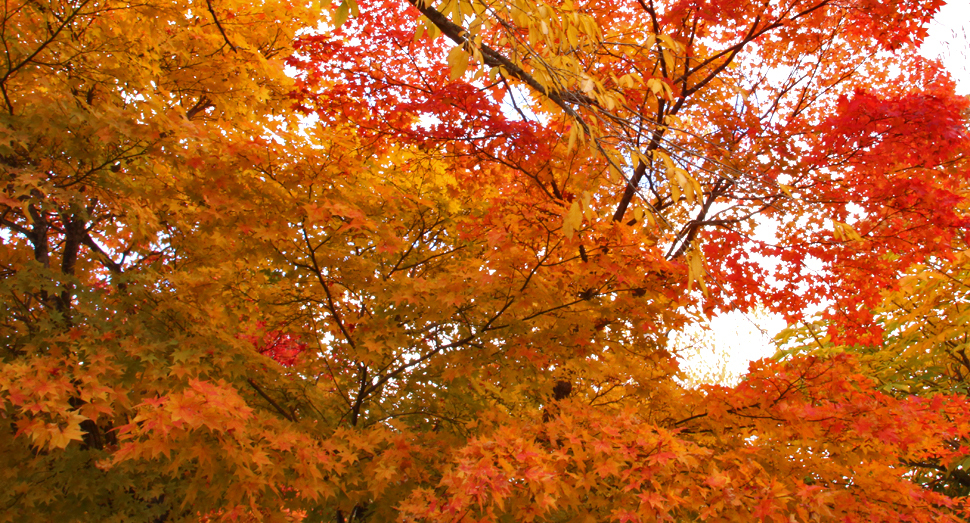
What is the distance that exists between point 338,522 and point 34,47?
4.11 m

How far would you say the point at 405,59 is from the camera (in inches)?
184

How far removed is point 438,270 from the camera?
17.3ft

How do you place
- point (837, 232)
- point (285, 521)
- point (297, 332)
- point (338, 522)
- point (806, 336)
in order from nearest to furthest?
point (837, 232), point (285, 521), point (338, 522), point (297, 332), point (806, 336)

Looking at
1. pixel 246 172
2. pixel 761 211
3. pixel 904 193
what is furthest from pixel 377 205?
pixel 904 193

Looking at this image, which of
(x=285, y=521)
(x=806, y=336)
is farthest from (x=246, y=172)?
(x=806, y=336)

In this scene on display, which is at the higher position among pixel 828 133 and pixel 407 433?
pixel 828 133

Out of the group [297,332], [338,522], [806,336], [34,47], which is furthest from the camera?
[806,336]

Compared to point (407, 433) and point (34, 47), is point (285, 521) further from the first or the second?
point (34, 47)

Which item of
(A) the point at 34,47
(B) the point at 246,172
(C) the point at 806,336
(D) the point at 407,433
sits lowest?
(D) the point at 407,433

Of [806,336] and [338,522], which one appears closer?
[338,522]

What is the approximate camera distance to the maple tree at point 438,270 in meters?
2.86

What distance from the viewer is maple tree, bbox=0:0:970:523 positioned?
286 centimetres

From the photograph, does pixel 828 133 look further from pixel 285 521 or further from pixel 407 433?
pixel 285 521

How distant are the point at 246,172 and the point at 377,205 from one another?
3.30ft
